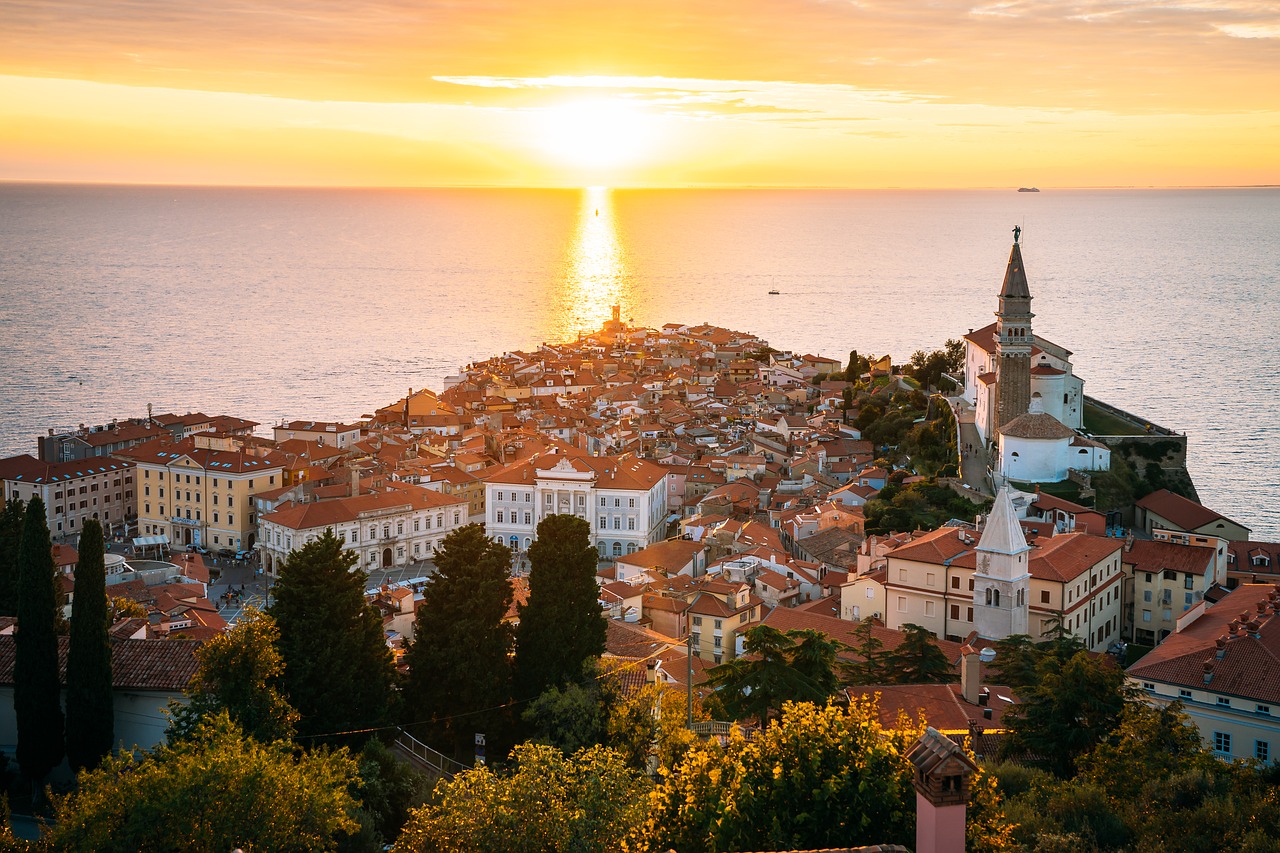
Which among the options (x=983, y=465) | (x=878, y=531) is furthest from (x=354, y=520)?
(x=983, y=465)

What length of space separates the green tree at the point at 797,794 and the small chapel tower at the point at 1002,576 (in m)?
16.0

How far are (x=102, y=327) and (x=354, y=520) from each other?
7359 centimetres

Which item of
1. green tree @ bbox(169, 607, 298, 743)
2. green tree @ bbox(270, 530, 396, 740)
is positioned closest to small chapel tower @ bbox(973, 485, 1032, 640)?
green tree @ bbox(270, 530, 396, 740)

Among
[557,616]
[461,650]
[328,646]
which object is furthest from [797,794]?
[557,616]

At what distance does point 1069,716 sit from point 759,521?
21.6 metres

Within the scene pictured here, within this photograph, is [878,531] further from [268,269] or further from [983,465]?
[268,269]

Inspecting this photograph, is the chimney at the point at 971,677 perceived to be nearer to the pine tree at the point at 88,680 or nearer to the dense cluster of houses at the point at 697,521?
the dense cluster of houses at the point at 697,521

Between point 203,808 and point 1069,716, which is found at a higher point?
point 203,808

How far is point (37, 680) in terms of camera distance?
52.2 feet

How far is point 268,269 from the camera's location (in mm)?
159375

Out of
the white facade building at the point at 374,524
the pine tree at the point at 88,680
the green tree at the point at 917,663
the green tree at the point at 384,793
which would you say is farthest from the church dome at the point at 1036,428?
the pine tree at the point at 88,680

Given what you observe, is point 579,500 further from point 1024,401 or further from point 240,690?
point 240,690

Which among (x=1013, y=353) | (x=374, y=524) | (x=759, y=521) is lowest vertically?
(x=374, y=524)

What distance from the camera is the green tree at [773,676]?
57.8ft
